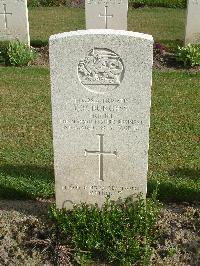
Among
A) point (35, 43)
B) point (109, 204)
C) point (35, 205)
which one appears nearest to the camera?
point (109, 204)

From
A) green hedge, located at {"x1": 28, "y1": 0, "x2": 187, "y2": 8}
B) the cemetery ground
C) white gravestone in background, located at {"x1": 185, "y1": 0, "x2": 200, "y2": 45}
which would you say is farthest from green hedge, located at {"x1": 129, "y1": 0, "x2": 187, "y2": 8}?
the cemetery ground

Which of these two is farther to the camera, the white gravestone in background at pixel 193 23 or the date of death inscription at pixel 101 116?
the white gravestone in background at pixel 193 23

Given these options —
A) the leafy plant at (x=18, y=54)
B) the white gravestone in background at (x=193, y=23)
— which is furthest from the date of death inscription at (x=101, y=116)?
the white gravestone in background at (x=193, y=23)

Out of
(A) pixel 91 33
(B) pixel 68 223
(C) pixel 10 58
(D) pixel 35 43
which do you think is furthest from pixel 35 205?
(D) pixel 35 43

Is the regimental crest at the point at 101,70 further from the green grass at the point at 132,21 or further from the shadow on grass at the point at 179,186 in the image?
the green grass at the point at 132,21

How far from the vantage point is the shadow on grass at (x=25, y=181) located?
5.38 m

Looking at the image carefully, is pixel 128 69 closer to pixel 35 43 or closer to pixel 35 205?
pixel 35 205

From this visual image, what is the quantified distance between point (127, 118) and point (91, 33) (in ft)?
2.78

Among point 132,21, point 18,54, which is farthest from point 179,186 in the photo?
point 132,21

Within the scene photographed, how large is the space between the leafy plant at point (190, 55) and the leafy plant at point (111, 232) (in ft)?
19.9

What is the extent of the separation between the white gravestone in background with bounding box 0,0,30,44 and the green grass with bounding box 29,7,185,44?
168 cm

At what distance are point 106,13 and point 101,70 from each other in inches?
277

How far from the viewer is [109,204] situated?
15.0ft

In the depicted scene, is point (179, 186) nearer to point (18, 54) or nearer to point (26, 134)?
point (26, 134)
